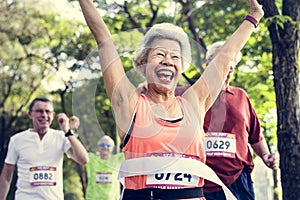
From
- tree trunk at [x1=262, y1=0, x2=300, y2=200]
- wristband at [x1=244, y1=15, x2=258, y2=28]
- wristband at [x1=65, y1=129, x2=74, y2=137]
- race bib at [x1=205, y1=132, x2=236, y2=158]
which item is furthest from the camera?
tree trunk at [x1=262, y1=0, x2=300, y2=200]

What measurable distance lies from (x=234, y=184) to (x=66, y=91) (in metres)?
19.3

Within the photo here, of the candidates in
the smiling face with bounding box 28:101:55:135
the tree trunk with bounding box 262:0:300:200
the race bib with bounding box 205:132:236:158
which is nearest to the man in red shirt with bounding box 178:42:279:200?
the race bib with bounding box 205:132:236:158

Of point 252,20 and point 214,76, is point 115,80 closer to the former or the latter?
point 214,76

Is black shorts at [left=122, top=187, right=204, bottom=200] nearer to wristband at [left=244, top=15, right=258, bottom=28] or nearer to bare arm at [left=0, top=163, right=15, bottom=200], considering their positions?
wristband at [left=244, top=15, right=258, bottom=28]

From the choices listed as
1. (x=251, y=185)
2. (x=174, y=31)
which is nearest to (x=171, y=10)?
(x=251, y=185)

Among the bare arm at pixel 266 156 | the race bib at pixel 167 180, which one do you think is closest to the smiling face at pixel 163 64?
the race bib at pixel 167 180

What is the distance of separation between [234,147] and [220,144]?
8.6 inches

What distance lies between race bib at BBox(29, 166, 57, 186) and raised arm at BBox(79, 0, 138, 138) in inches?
159

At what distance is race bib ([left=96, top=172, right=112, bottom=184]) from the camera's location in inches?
414

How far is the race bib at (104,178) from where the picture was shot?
1051cm

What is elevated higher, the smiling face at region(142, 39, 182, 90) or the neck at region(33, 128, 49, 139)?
the neck at region(33, 128, 49, 139)

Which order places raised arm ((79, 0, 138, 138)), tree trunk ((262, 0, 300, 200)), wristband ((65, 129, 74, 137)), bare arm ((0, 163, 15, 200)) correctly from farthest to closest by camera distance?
tree trunk ((262, 0, 300, 200)) → bare arm ((0, 163, 15, 200)) → wristband ((65, 129, 74, 137)) → raised arm ((79, 0, 138, 138))

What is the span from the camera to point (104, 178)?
A: 34.6ft

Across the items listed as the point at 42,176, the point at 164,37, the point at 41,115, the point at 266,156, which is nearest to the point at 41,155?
the point at 42,176
